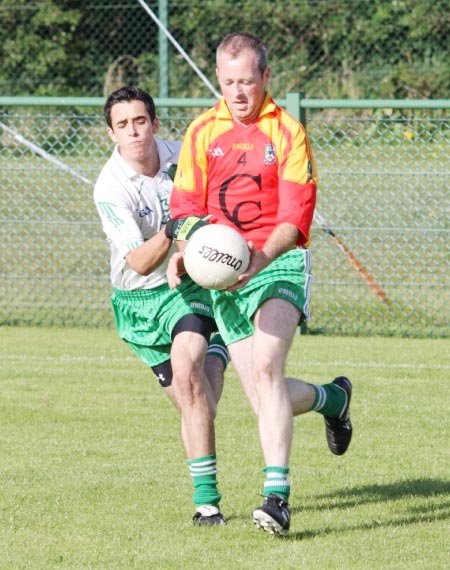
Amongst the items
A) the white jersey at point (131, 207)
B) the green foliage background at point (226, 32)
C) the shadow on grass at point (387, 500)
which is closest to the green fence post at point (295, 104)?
the white jersey at point (131, 207)

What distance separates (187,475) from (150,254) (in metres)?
1.37

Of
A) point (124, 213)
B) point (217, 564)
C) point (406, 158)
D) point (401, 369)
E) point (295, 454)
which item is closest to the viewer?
point (217, 564)

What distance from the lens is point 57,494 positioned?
6.05 meters

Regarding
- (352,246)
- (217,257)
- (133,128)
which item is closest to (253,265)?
(217,257)

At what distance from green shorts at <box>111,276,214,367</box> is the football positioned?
606 millimetres

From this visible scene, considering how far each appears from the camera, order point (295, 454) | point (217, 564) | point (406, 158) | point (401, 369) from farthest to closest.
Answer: point (406, 158) → point (401, 369) → point (295, 454) → point (217, 564)

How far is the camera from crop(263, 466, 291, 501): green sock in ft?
17.0

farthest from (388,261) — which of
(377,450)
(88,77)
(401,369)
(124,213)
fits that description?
(88,77)

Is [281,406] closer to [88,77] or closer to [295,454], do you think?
[295,454]

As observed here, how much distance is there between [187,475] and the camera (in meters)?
6.47

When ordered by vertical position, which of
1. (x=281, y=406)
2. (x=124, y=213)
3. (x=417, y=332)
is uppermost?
(x=124, y=213)

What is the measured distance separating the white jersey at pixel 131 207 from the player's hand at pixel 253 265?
68 centimetres

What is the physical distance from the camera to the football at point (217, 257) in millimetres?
5129

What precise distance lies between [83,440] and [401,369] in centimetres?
300
